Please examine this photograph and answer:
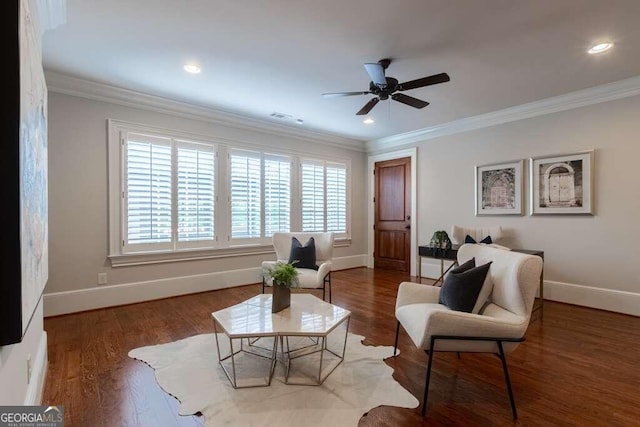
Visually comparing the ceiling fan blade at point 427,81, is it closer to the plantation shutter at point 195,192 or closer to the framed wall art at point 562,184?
the framed wall art at point 562,184

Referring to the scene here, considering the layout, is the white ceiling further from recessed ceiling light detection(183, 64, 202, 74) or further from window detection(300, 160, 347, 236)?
window detection(300, 160, 347, 236)

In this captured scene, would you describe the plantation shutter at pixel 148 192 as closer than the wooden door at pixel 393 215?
Yes

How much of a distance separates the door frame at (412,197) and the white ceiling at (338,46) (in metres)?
1.81

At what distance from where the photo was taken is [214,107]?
4.49 metres

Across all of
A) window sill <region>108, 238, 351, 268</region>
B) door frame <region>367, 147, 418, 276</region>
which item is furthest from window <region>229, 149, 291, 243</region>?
door frame <region>367, 147, 418, 276</region>

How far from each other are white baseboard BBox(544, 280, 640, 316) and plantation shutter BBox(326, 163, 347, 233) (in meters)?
3.51

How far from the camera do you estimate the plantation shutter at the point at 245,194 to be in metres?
4.88

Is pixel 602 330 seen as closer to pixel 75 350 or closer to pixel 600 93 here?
pixel 600 93

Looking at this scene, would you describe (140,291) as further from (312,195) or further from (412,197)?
(412,197)

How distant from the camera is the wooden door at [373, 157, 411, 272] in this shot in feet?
19.6

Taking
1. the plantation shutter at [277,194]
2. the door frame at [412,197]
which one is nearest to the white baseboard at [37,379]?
the plantation shutter at [277,194]

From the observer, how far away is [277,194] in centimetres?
539

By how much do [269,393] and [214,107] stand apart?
3864mm

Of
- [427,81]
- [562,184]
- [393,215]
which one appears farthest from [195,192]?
[562,184]
